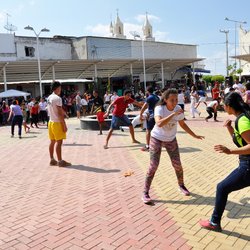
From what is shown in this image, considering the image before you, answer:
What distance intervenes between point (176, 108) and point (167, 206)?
1.36 m

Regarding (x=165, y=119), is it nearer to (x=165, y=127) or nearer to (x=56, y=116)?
(x=165, y=127)

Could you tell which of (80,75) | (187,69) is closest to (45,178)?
(80,75)

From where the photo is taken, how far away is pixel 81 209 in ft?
16.5

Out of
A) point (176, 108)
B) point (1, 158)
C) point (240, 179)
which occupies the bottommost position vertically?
point (1, 158)

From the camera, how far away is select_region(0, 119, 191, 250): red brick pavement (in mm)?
4023

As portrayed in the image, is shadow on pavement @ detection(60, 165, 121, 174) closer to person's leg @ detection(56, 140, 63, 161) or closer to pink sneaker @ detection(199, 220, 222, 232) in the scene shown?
person's leg @ detection(56, 140, 63, 161)

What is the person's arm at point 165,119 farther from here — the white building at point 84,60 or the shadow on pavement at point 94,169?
the white building at point 84,60

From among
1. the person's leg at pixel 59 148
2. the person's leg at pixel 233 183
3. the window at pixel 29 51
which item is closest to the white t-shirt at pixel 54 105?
the person's leg at pixel 59 148

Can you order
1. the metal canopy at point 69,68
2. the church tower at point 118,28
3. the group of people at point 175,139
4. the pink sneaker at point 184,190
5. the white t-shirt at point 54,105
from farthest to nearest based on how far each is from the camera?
the church tower at point 118,28
the metal canopy at point 69,68
the white t-shirt at point 54,105
the pink sneaker at point 184,190
the group of people at point 175,139

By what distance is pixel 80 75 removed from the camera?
35.6 metres

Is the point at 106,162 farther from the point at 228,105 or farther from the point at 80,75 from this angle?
the point at 80,75

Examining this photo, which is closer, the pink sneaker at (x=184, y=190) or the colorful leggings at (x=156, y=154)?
the colorful leggings at (x=156, y=154)

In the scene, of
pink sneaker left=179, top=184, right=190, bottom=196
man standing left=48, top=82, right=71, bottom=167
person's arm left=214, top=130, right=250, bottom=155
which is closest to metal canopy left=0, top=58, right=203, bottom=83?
man standing left=48, top=82, right=71, bottom=167

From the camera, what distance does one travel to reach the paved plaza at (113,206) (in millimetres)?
4004
